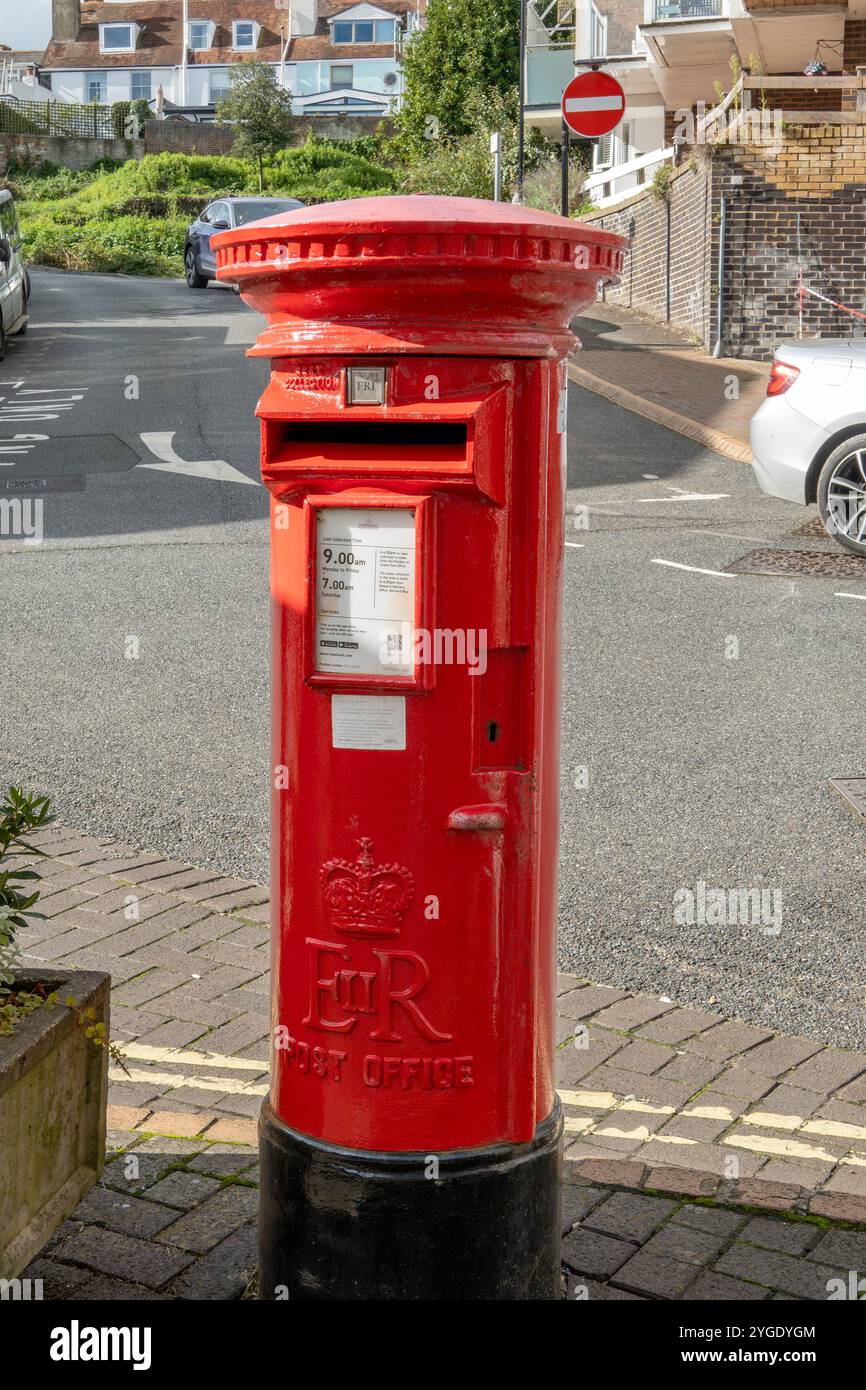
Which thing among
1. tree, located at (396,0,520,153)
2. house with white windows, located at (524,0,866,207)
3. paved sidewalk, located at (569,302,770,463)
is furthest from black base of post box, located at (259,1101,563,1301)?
tree, located at (396,0,520,153)

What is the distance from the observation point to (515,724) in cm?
280

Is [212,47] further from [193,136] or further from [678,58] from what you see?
[678,58]

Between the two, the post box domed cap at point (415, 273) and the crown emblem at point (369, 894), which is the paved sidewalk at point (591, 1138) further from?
the post box domed cap at point (415, 273)

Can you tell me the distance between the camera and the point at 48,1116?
317 cm

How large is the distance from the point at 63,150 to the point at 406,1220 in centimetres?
6289

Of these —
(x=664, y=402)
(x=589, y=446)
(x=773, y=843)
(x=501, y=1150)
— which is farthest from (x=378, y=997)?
(x=664, y=402)

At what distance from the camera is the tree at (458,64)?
4697 centimetres

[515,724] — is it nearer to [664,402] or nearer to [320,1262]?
[320,1262]

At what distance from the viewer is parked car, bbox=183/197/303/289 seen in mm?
28236

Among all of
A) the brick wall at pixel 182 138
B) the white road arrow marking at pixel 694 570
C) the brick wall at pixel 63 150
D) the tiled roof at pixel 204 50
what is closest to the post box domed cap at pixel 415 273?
the white road arrow marking at pixel 694 570

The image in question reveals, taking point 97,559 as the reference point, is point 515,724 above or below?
above

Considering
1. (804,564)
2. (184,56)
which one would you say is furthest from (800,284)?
(184,56)

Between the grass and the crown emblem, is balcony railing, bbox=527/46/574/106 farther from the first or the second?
the crown emblem
